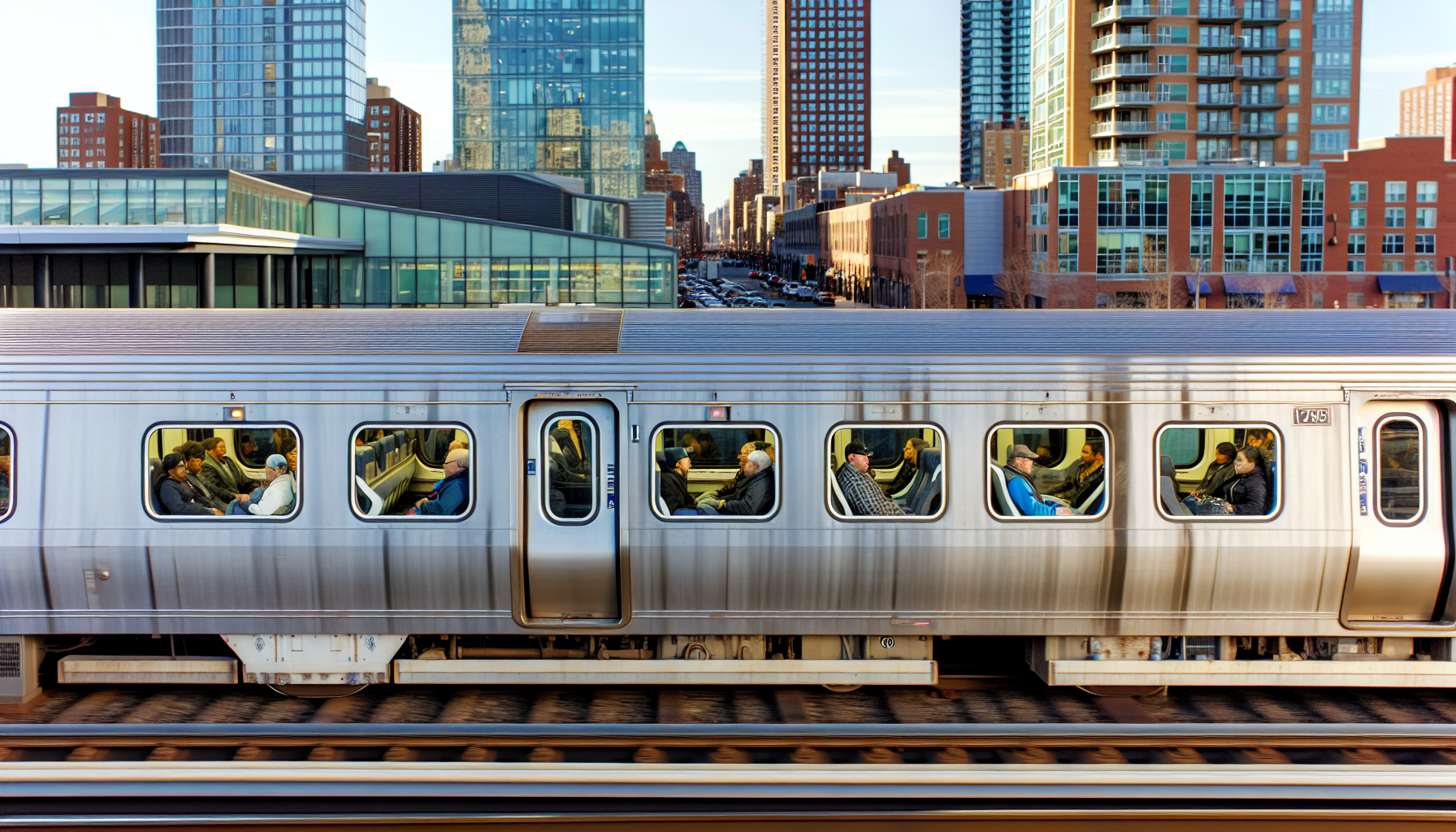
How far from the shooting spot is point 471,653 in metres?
10.1

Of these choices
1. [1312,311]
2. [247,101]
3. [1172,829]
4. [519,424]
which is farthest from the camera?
[247,101]

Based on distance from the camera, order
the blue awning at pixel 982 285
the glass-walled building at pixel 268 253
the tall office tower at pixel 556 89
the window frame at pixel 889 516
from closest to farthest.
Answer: the window frame at pixel 889 516 < the glass-walled building at pixel 268 253 < the tall office tower at pixel 556 89 < the blue awning at pixel 982 285

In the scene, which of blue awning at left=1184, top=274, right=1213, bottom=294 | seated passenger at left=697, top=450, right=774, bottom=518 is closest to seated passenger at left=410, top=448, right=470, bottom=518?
seated passenger at left=697, top=450, right=774, bottom=518

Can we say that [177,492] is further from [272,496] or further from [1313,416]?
[1313,416]

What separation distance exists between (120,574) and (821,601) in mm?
5630

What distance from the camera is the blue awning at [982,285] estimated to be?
97.0 m

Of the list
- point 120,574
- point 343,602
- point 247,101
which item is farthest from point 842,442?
point 247,101

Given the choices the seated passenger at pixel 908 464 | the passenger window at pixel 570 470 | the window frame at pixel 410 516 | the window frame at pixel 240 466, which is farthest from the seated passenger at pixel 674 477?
the window frame at pixel 240 466

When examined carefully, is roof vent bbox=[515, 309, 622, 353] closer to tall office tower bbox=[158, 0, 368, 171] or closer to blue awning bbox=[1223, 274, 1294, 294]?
blue awning bbox=[1223, 274, 1294, 294]

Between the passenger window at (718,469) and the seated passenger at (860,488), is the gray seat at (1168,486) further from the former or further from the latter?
the passenger window at (718,469)

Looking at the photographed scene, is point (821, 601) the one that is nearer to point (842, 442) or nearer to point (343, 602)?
point (842, 442)

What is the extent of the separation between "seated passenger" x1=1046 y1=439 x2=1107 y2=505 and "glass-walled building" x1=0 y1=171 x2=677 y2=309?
26745mm

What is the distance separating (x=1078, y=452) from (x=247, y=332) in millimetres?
6827

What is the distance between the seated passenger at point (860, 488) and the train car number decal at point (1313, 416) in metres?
3.24
